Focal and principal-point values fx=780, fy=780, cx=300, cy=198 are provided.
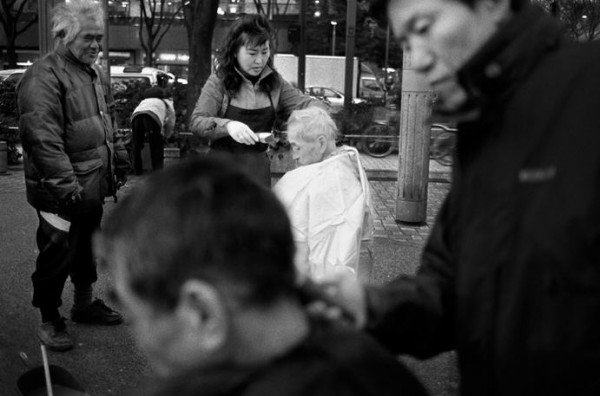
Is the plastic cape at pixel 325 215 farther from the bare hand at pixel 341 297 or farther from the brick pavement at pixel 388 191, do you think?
the brick pavement at pixel 388 191

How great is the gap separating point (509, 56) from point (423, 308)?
55 centimetres

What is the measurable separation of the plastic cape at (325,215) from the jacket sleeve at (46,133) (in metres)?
1.31

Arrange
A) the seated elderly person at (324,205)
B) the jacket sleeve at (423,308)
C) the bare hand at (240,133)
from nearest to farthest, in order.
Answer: the jacket sleeve at (423,308)
the seated elderly person at (324,205)
the bare hand at (240,133)

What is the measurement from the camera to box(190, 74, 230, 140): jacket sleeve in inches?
168

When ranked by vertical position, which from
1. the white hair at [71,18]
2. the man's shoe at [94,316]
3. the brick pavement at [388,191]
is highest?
the white hair at [71,18]

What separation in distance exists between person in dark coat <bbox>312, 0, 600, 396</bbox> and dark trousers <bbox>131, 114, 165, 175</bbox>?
10218mm

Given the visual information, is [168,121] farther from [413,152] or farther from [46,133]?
[46,133]

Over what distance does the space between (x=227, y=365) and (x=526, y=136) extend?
2.03 ft

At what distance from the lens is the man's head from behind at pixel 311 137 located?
151 inches

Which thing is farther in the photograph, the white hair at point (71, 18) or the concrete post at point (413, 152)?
the concrete post at point (413, 152)

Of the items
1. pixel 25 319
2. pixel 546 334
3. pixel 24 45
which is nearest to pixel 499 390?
pixel 546 334

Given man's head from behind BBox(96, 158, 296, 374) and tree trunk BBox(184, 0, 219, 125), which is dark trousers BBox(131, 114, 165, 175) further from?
man's head from behind BBox(96, 158, 296, 374)

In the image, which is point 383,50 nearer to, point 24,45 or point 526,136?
point 24,45

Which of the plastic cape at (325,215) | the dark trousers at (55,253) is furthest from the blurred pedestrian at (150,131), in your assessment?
the plastic cape at (325,215)
